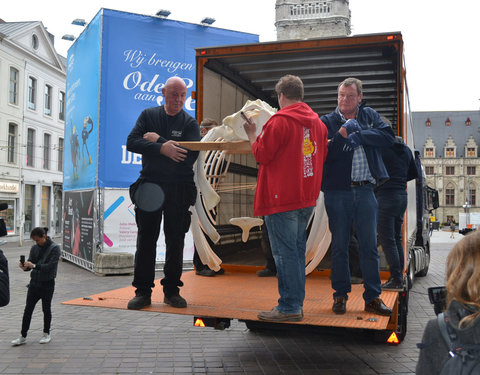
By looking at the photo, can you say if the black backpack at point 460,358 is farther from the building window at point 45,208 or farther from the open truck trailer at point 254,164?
the building window at point 45,208

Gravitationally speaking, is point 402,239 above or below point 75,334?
above

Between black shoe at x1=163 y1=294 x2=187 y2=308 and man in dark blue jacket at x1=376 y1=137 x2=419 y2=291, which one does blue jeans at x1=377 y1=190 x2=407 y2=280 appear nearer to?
man in dark blue jacket at x1=376 y1=137 x2=419 y2=291

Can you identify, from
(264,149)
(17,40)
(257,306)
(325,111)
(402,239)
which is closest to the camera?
(264,149)

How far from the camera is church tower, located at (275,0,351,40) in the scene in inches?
1822

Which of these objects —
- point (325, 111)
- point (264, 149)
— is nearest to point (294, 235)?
point (264, 149)

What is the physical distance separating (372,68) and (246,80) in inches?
85.7

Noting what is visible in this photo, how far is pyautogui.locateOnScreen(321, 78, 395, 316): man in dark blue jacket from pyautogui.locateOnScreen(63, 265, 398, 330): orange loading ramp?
0.26 meters

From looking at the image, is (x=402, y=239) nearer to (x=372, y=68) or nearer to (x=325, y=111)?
(x=372, y=68)

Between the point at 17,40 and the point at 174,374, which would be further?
the point at 17,40

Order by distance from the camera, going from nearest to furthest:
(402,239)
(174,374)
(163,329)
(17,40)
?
(174,374)
(402,239)
(163,329)
(17,40)

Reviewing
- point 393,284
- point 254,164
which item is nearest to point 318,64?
point 254,164

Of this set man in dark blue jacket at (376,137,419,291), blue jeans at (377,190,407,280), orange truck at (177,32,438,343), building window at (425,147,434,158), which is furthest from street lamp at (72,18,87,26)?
building window at (425,147,434,158)

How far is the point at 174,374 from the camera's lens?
18.0 feet

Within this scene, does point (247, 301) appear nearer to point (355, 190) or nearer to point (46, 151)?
point (355, 190)
